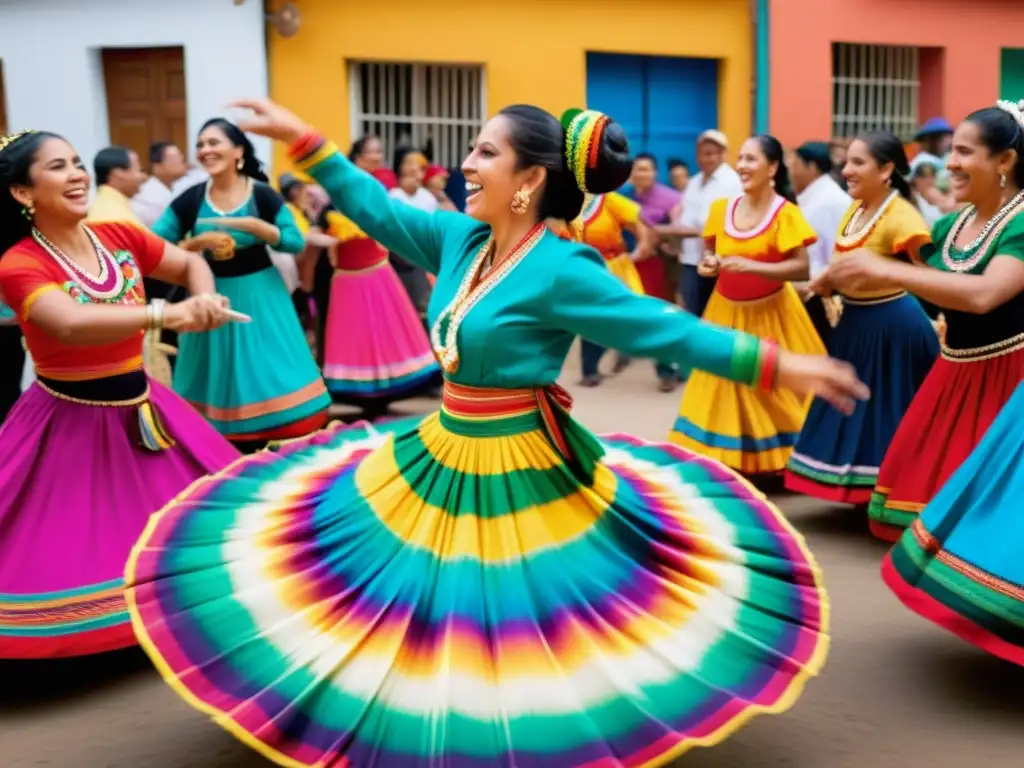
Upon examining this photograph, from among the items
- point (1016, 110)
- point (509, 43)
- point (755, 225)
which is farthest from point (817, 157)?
point (509, 43)

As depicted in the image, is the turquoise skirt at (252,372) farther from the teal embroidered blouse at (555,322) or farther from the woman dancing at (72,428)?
the teal embroidered blouse at (555,322)

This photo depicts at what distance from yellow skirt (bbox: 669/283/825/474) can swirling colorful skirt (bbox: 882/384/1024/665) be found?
87.6 inches

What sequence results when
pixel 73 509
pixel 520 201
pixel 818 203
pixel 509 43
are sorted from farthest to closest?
pixel 509 43 → pixel 818 203 → pixel 73 509 → pixel 520 201

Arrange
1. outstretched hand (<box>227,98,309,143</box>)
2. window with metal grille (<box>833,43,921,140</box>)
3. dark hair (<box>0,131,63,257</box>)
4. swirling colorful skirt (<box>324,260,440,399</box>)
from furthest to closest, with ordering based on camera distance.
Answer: window with metal grille (<box>833,43,921,140</box>)
swirling colorful skirt (<box>324,260,440,399</box>)
dark hair (<box>0,131,63,257</box>)
outstretched hand (<box>227,98,309,143</box>)

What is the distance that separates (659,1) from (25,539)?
11479mm

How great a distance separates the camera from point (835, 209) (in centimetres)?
732

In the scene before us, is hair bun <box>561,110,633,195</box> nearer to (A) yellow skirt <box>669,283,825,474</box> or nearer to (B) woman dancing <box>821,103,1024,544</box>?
(B) woman dancing <box>821,103,1024,544</box>

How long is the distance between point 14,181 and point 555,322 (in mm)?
1935

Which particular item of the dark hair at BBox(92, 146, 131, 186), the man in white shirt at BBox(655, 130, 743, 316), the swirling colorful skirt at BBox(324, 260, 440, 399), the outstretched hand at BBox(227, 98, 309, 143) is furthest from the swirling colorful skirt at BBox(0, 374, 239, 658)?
the man in white shirt at BBox(655, 130, 743, 316)

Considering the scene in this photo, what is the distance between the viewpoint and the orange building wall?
13898 millimetres

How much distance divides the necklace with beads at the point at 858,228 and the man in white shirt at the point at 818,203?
1046 millimetres

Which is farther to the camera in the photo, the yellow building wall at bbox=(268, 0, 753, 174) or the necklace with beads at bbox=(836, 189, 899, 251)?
the yellow building wall at bbox=(268, 0, 753, 174)

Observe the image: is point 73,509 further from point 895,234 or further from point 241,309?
point 895,234

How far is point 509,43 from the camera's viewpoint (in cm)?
1337
